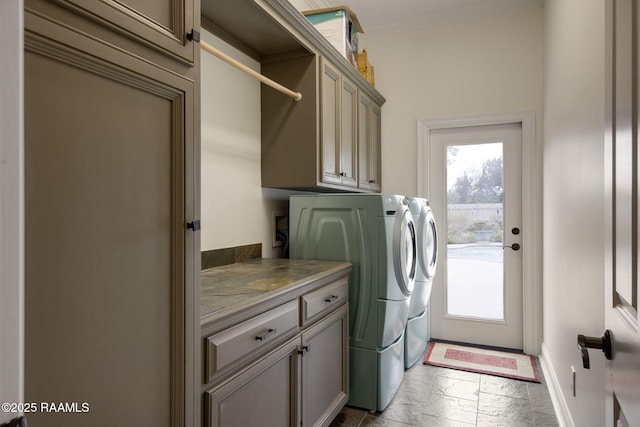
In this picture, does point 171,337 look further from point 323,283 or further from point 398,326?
point 398,326

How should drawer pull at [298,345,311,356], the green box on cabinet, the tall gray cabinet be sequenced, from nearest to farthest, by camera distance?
the tall gray cabinet → drawer pull at [298,345,311,356] → the green box on cabinet

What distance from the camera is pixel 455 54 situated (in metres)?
3.45

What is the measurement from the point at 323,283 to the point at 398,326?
0.81m

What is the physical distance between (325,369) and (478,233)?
2.10m

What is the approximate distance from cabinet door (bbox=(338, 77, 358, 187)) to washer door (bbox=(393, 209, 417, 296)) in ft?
1.74

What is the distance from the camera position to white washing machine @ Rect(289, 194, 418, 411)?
229cm

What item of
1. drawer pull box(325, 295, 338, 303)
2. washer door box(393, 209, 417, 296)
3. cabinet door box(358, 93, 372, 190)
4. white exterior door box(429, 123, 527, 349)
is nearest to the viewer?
drawer pull box(325, 295, 338, 303)

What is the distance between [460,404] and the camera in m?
2.44

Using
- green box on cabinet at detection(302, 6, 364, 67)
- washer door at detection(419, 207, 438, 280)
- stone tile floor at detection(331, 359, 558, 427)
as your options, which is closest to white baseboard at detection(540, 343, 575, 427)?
stone tile floor at detection(331, 359, 558, 427)

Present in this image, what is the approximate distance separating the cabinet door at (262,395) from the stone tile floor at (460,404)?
2.39 ft

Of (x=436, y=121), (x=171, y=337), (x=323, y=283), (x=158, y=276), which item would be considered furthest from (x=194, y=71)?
(x=436, y=121)

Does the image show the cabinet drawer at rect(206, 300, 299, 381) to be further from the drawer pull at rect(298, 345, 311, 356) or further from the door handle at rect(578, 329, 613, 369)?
the door handle at rect(578, 329, 613, 369)

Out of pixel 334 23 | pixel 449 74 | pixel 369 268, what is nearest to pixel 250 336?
pixel 369 268

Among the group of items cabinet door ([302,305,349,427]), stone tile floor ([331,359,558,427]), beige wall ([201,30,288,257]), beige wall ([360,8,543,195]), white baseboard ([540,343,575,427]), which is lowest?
stone tile floor ([331,359,558,427])
